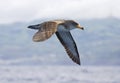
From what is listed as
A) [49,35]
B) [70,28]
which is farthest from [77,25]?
[49,35]

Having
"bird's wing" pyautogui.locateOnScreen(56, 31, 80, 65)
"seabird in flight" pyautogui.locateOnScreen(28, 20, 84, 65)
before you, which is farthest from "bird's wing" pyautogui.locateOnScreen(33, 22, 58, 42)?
"bird's wing" pyautogui.locateOnScreen(56, 31, 80, 65)

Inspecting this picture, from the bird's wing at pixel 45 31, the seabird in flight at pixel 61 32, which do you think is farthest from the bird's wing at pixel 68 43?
the bird's wing at pixel 45 31

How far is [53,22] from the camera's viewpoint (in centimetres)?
996

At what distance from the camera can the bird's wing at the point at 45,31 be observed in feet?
29.9

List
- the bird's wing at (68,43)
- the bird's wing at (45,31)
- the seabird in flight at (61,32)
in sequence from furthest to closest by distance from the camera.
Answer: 1. the bird's wing at (68,43)
2. the seabird in flight at (61,32)
3. the bird's wing at (45,31)

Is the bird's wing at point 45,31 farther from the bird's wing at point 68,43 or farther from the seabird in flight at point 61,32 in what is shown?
the bird's wing at point 68,43

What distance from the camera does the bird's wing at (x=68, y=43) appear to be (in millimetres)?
10500

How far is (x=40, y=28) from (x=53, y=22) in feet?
0.95

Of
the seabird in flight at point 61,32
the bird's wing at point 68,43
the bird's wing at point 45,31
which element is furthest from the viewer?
the bird's wing at point 68,43

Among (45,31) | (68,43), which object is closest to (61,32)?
(68,43)

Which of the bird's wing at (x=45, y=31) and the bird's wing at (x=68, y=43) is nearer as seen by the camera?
the bird's wing at (x=45, y=31)

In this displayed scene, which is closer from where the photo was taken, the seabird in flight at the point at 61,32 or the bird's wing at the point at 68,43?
the seabird in flight at the point at 61,32

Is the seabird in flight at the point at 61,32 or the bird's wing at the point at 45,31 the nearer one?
the bird's wing at the point at 45,31

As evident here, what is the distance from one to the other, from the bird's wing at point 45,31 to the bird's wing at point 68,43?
74 centimetres
